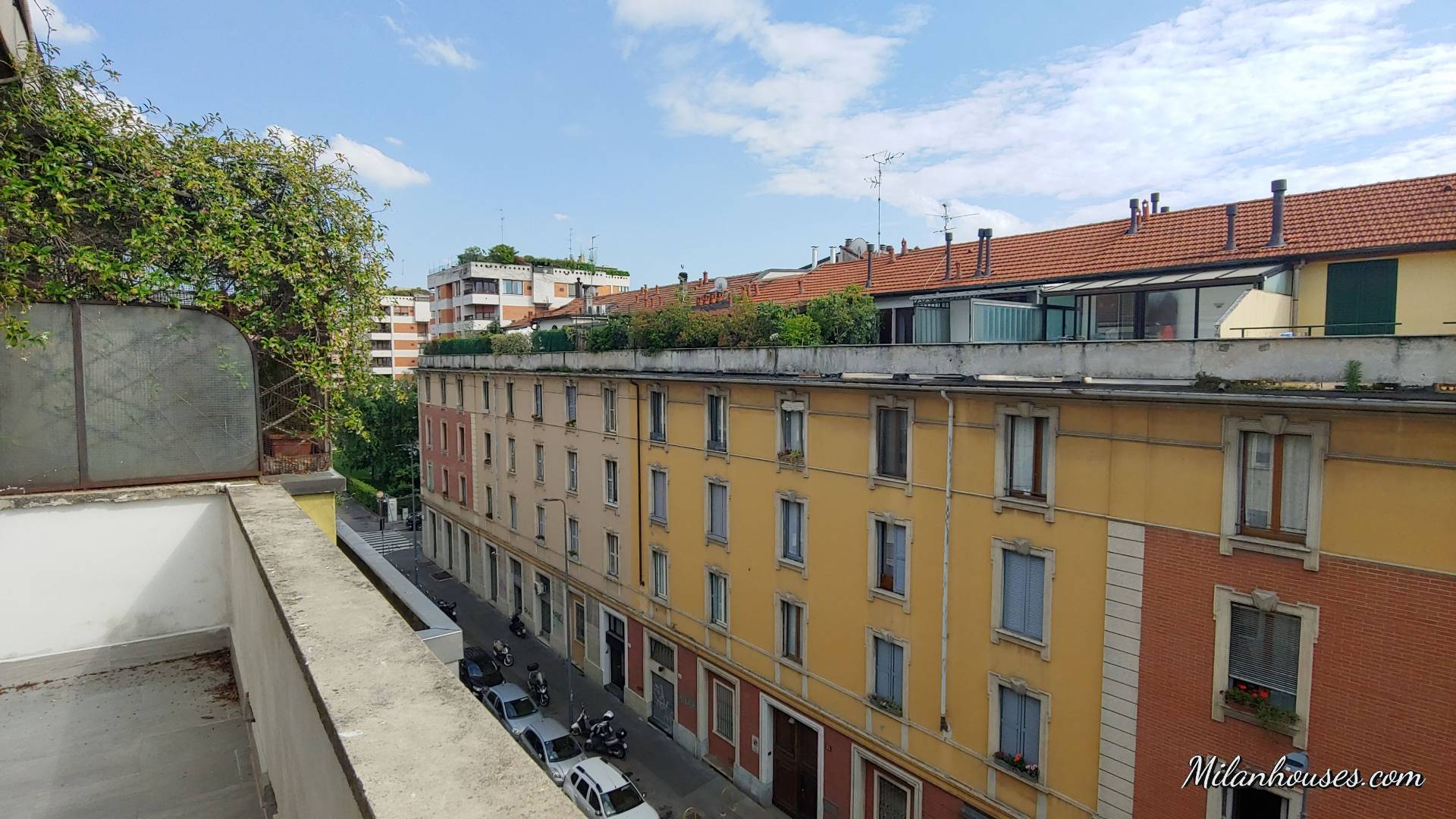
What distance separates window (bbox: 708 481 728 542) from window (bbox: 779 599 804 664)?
2.48 meters

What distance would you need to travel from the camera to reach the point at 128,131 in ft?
21.6

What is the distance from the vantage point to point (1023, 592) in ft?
39.7

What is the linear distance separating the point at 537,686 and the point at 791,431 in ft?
42.2

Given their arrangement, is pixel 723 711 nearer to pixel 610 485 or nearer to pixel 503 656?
pixel 610 485

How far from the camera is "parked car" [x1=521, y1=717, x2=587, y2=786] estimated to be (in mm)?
17906

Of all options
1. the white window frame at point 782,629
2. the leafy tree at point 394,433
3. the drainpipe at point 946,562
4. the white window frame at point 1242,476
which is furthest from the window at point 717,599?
the leafy tree at point 394,433

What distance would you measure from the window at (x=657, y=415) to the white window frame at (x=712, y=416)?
196 cm

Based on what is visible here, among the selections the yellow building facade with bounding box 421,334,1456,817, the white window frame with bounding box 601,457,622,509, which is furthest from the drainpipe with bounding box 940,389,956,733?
the white window frame with bounding box 601,457,622,509

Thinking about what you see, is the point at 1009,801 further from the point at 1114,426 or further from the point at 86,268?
the point at 86,268

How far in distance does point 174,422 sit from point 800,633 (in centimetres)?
1261

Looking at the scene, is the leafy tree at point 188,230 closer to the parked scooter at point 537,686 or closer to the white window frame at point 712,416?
the white window frame at point 712,416

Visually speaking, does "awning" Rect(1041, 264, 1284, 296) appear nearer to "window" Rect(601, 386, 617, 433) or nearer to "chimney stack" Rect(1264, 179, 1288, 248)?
"chimney stack" Rect(1264, 179, 1288, 248)

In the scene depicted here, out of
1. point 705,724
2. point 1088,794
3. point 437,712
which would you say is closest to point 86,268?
point 437,712

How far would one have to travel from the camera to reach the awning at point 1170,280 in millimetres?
13297
